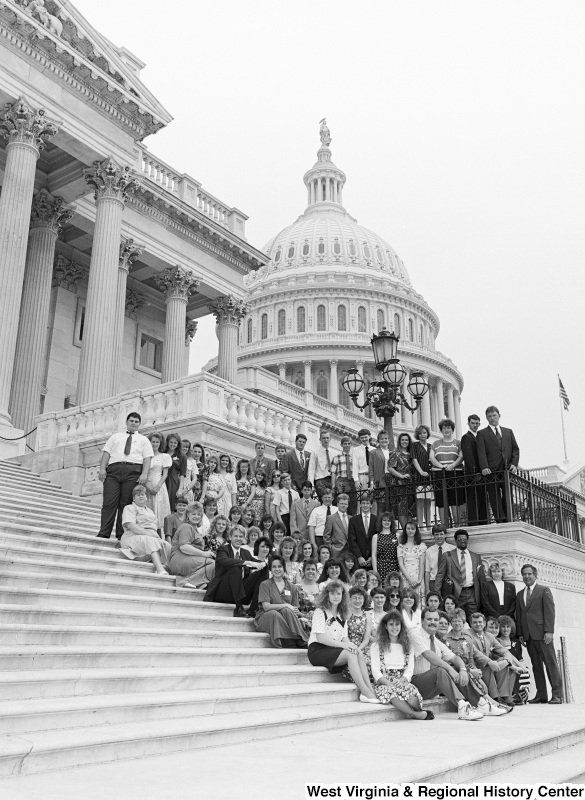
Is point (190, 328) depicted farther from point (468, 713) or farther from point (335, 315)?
point (335, 315)

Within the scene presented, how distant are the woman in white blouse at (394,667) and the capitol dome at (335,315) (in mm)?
72317

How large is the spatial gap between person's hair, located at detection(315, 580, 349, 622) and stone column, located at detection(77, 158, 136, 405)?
14.0 metres

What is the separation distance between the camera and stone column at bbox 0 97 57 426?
63.5 feet

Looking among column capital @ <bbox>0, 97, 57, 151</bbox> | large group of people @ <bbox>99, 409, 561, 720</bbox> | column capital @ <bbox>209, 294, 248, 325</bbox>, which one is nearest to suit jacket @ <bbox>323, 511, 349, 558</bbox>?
large group of people @ <bbox>99, 409, 561, 720</bbox>

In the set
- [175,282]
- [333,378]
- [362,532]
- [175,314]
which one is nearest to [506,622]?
[362,532]

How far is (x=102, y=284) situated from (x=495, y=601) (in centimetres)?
1549

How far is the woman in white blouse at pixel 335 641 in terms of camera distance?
8.02 metres

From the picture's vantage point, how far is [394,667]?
812 cm

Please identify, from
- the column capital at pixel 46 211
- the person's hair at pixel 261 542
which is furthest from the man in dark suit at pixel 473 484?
the column capital at pixel 46 211

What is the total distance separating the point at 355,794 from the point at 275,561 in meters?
5.10

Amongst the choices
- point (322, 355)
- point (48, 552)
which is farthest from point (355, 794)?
point (322, 355)

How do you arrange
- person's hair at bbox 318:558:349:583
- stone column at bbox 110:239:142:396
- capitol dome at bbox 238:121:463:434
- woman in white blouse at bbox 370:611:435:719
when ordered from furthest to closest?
capitol dome at bbox 238:121:463:434
stone column at bbox 110:239:142:396
person's hair at bbox 318:558:349:583
woman in white blouse at bbox 370:611:435:719

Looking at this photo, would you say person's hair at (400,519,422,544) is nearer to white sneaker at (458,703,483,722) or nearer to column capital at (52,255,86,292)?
white sneaker at (458,703,483,722)

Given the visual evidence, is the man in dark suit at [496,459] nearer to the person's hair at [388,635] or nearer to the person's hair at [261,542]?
the person's hair at [261,542]
